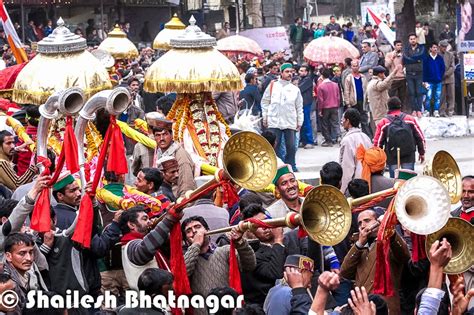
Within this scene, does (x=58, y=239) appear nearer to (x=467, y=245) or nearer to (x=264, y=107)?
(x=467, y=245)

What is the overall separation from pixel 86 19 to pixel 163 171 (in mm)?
21451

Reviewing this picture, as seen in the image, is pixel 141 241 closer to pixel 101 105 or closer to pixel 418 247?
pixel 101 105

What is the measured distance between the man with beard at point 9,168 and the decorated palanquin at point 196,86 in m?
1.59

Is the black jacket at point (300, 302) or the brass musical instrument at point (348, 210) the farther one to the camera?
the black jacket at point (300, 302)

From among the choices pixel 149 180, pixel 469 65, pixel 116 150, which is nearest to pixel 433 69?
pixel 469 65

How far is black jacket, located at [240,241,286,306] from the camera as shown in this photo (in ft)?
27.9

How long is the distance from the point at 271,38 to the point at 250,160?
64.8ft

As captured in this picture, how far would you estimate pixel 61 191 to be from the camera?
923 centimetres

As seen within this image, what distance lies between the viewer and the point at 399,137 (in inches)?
551

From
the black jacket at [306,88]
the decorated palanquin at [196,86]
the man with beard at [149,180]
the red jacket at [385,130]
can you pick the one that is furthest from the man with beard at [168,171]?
the black jacket at [306,88]

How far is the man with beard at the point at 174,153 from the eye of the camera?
36.3ft

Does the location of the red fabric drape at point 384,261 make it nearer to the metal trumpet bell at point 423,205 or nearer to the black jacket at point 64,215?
the metal trumpet bell at point 423,205

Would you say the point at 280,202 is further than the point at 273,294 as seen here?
Yes

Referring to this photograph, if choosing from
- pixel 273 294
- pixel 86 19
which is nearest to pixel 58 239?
pixel 273 294
